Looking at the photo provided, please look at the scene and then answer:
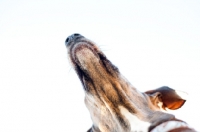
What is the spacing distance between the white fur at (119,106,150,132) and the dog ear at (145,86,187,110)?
716mm

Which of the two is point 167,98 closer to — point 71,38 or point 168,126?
point 168,126

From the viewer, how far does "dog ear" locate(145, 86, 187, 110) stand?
473cm

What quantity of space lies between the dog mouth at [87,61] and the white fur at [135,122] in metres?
0.57

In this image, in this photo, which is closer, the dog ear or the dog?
the dog

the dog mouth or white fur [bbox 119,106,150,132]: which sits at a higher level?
the dog mouth

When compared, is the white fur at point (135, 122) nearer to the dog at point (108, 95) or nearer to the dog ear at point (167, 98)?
the dog at point (108, 95)

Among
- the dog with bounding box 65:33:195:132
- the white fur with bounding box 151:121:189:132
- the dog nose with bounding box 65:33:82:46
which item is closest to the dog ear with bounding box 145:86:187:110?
the dog with bounding box 65:33:195:132

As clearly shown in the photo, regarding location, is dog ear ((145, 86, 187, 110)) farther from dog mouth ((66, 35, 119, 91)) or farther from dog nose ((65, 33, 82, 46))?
dog nose ((65, 33, 82, 46))

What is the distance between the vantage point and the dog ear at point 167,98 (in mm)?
4727

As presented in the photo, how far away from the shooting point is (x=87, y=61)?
14.6 feet

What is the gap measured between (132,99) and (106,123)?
0.50m

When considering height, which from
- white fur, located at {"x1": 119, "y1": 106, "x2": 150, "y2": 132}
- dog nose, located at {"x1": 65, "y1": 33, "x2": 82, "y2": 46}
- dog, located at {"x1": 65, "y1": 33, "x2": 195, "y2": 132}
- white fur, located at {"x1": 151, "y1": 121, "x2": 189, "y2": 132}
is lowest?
white fur, located at {"x1": 151, "y1": 121, "x2": 189, "y2": 132}

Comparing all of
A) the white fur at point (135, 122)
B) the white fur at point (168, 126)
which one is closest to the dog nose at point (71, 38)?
the white fur at point (135, 122)

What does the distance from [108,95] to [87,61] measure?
559 millimetres
